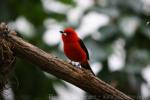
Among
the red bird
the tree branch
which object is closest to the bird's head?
the red bird

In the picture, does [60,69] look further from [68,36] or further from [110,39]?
[110,39]

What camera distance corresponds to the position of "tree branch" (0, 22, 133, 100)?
485 centimetres

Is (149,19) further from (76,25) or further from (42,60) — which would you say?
(76,25)

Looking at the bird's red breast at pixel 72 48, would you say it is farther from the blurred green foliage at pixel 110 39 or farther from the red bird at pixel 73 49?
the blurred green foliage at pixel 110 39

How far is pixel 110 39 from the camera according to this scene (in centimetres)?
750

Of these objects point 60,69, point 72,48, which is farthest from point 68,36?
point 60,69

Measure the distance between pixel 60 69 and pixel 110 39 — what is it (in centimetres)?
270

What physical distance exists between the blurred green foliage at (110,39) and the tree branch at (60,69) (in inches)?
53.1

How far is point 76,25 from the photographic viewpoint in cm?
768

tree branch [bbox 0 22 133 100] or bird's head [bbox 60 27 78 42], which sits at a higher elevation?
bird's head [bbox 60 27 78 42]

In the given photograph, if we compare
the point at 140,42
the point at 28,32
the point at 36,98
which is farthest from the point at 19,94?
the point at 140,42

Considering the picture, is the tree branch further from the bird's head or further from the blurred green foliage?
the blurred green foliage

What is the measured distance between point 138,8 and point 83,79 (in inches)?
124

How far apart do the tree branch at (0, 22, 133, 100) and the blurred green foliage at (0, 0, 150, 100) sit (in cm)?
135
